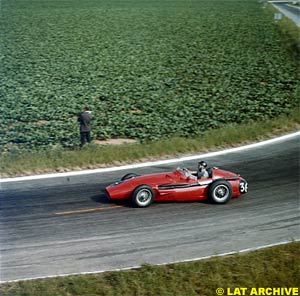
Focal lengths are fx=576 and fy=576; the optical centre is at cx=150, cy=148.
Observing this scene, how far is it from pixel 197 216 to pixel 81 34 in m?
40.4

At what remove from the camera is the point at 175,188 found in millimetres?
16391

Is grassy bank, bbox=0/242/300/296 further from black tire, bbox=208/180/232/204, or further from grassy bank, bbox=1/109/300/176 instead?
grassy bank, bbox=1/109/300/176

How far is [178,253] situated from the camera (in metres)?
13.2

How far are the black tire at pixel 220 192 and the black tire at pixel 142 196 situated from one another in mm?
1736

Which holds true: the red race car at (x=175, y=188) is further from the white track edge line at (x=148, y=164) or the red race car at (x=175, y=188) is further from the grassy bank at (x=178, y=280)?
the grassy bank at (x=178, y=280)

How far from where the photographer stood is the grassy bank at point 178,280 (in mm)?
11273

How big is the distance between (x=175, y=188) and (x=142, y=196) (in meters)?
1.07

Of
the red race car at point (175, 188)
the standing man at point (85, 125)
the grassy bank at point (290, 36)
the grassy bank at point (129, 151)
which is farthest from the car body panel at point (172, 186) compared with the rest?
the grassy bank at point (290, 36)

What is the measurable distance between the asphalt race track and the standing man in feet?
9.40

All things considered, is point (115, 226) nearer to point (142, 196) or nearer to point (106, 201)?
point (142, 196)

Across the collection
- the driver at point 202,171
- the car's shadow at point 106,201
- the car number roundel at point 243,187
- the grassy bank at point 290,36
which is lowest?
the car's shadow at point 106,201

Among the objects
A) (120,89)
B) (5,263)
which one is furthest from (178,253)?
(120,89)

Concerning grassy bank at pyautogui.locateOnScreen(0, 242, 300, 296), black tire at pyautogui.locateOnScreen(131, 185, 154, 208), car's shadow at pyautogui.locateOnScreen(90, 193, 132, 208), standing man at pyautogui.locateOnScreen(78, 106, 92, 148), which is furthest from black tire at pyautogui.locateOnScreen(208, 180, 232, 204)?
standing man at pyautogui.locateOnScreen(78, 106, 92, 148)

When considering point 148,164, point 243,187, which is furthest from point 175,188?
point 148,164
